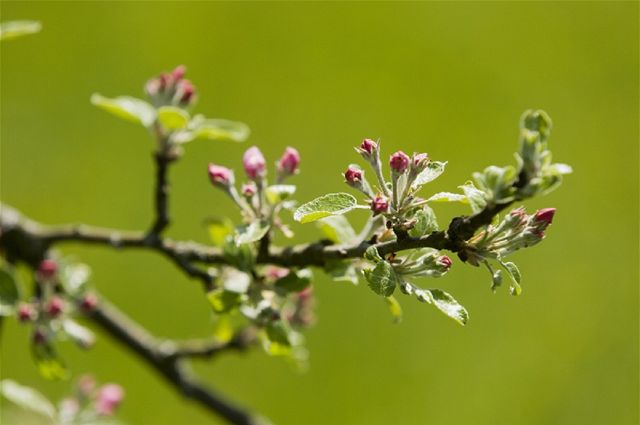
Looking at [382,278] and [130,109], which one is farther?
[130,109]

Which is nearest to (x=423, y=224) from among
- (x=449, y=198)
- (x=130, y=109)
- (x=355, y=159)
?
(x=449, y=198)

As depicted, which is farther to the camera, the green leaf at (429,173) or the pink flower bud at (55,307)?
the pink flower bud at (55,307)

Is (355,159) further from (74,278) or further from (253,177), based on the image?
(253,177)

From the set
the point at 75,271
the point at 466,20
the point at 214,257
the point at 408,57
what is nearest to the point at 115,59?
the point at 408,57

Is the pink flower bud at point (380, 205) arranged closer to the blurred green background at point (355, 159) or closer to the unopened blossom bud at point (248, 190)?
the unopened blossom bud at point (248, 190)

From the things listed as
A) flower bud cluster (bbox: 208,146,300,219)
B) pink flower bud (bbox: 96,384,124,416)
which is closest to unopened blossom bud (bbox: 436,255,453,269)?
flower bud cluster (bbox: 208,146,300,219)

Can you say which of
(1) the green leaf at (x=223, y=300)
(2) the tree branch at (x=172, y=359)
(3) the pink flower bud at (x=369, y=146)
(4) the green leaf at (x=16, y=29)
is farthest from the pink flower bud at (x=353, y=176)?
(2) the tree branch at (x=172, y=359)

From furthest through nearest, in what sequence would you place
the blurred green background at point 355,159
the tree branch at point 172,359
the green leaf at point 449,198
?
1. the blurred green background at point 355,159
2. the tree branch at point 172,359
3. the green leaf at point 449,198

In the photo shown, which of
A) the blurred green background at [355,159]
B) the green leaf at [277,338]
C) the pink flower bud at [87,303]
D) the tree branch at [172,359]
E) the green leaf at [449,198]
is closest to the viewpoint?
the green leaf at [449,198]
